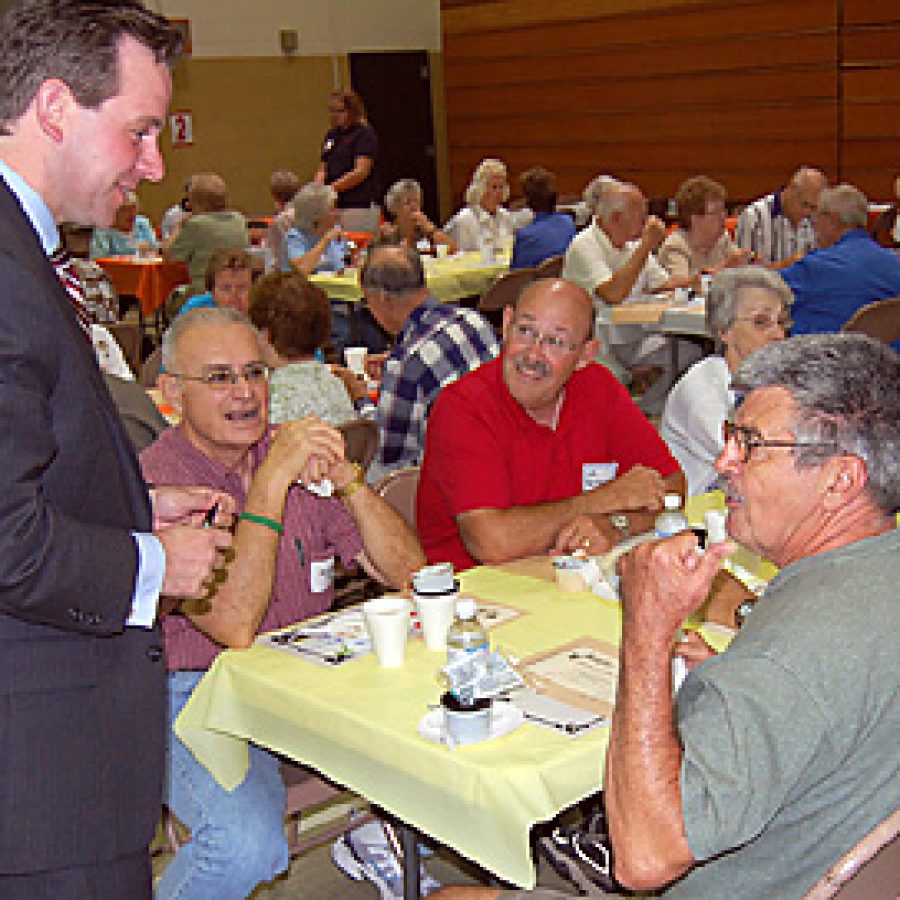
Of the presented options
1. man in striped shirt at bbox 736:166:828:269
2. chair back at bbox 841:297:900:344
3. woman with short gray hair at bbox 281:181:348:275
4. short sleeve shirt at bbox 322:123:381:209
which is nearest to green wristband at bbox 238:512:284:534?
chair back at bbox 841:297:900:344

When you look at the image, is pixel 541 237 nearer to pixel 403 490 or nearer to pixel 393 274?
pixel 393 274

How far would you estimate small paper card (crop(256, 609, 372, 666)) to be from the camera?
249 centimetres

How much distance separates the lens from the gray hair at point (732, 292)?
13.2 ft

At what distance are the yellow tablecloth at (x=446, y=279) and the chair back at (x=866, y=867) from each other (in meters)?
6.62

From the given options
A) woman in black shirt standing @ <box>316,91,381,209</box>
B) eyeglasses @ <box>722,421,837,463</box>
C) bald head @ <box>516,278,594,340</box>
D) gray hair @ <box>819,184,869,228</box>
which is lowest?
eyeglasses @ <box>722,421,837,463</box>

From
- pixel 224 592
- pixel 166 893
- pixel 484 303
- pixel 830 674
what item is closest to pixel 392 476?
pixel 224 592

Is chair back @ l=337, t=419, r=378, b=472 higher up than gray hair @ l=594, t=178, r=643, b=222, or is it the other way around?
gray hair @ l=594, t=178, r=643, b=222

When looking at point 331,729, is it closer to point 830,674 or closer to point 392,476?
point 830,674

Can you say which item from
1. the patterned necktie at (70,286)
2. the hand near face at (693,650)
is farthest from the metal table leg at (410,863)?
the patterned necktie at (70,286)

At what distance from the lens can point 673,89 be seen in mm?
12648

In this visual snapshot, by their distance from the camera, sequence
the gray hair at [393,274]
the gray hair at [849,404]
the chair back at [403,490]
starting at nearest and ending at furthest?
the gray hair at [849,404], the chair back at [403,490], the gray hair at [393,274]

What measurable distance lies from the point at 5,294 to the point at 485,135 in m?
13.5

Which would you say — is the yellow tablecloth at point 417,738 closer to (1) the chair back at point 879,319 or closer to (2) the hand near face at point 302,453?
(2) the hand near face at point 302,453

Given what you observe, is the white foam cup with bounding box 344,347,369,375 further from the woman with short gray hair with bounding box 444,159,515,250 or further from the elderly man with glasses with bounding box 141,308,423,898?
the woman with short gray hair with bounding box 444,159,515,250
